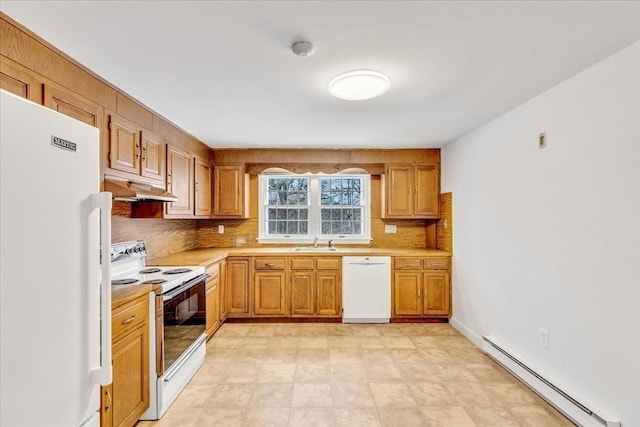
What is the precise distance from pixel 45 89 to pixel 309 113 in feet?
5.81

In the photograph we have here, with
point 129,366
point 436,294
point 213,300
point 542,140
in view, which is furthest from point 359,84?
point 436,294

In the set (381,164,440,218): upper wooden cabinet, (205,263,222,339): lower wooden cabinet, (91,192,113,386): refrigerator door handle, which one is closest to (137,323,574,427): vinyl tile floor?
(205,263,222,339): lower wooden cabinet

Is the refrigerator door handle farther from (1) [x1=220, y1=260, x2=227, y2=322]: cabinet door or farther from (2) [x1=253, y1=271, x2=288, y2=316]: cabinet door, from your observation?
(2) [x1=253, y1=271, x2=288, y2=316]: cabinet door

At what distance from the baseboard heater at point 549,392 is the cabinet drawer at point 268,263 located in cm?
233

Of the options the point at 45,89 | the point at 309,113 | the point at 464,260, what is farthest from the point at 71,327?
the point at 464,260

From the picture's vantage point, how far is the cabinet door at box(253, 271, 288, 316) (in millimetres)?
3877

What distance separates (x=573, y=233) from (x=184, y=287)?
273 cm

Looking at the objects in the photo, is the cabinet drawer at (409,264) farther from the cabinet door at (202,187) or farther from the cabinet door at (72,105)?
the cabinet door at (72,105)

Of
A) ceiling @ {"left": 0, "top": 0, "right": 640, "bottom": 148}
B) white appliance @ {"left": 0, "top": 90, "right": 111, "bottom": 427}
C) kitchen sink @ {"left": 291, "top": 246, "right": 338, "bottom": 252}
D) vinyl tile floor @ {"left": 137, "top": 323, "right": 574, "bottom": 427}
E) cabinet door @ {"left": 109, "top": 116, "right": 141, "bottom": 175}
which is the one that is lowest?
vinyl tile floor @ {"left": 137, "top": 323, "right": 574, "bottom": 427}

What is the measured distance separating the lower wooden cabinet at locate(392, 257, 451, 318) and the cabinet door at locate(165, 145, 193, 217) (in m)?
2.51

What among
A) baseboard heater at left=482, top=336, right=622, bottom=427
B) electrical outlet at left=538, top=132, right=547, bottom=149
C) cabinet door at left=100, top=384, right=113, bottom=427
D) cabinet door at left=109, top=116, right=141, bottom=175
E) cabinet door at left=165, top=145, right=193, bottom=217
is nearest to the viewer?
cabinet door at left=100, top=384, right=113, bottom=427

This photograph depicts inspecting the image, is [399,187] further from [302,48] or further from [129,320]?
[129,320]

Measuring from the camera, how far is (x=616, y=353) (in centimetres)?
177

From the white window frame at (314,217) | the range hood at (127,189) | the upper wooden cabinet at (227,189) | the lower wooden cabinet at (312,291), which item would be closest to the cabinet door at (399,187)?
the white window frame at (314,217)
